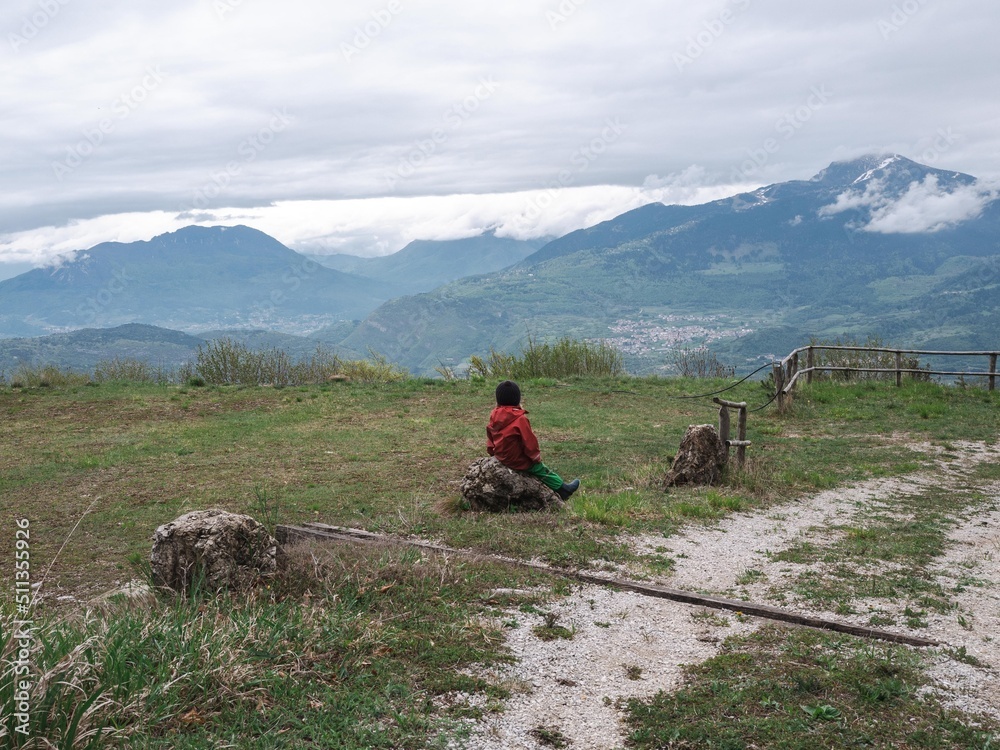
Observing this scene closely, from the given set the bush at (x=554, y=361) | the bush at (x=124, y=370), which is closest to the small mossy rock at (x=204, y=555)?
the bush at (x=554, y=361)

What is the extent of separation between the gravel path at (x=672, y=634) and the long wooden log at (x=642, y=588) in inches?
4.8

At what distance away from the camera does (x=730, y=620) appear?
5.86m

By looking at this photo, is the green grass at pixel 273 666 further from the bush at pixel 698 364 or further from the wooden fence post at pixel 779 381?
the bush at pixel 698 364

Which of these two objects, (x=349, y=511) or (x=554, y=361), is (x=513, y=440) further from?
(x=554, y=361)

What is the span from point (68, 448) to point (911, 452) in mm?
14982

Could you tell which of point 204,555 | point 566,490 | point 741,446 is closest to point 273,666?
point 204,555

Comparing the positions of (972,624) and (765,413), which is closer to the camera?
(972,624)

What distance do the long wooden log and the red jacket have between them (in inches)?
72.0

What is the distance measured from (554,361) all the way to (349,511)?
19917 mm

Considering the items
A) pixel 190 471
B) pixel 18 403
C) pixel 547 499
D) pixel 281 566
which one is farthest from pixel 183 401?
pixel 281 566

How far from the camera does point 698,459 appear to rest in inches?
423

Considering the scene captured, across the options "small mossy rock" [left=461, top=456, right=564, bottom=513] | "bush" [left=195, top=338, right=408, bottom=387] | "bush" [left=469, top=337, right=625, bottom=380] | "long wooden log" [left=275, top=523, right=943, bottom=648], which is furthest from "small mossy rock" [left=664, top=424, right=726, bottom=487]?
"bush" [left=469, top=337, right=625, bottom=380]

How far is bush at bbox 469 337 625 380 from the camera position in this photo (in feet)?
93.8

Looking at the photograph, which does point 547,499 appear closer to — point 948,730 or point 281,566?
point 281,566
